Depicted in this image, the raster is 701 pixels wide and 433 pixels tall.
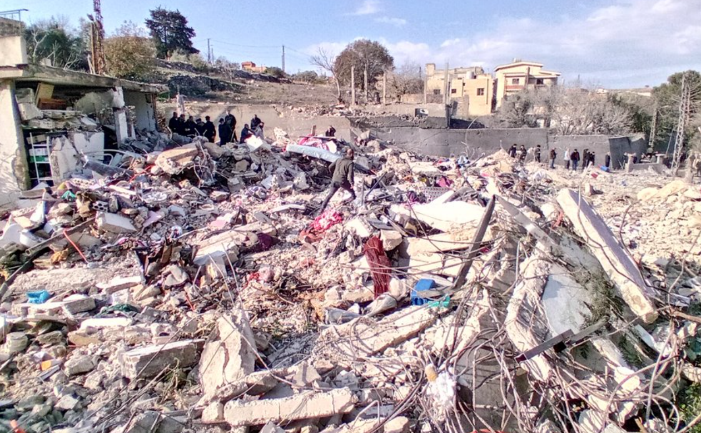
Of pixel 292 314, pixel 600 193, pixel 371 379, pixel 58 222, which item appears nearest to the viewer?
pixel 371 379

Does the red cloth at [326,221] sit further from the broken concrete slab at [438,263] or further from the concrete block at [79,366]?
the concrete block at [79,366]

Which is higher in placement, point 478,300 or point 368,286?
point 478,300

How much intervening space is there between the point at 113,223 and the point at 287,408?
16.0 ft

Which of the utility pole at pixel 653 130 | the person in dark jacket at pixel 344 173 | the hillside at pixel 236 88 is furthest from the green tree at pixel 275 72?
the person in dark jacket at pixel 344 173

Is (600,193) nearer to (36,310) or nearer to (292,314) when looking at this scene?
(292,314)

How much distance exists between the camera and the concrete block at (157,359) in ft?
11.6

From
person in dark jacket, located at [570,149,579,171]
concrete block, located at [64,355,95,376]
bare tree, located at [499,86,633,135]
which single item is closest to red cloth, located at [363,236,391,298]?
concrete block, located at [64,355,95,376]

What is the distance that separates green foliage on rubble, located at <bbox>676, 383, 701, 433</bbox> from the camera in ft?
10.5

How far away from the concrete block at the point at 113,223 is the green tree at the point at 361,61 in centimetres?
2382

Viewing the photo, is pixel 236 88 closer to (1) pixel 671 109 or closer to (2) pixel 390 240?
(2) pixel 390 240

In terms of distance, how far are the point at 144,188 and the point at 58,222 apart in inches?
67.7

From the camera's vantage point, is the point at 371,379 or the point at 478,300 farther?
the point at 478,300

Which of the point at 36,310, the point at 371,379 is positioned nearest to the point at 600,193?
the point at 371,379

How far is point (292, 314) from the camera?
4566mm
